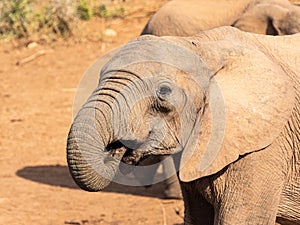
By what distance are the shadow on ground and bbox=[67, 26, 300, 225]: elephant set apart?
3.20 m

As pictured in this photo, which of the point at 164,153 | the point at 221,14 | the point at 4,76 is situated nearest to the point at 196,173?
the point at 164,153

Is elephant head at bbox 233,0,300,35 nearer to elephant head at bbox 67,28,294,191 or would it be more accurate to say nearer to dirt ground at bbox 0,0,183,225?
dirt ground at bbox 0,0,183,225

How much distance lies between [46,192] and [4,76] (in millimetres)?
4821

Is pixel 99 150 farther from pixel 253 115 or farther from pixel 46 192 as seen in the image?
pixel 46 192

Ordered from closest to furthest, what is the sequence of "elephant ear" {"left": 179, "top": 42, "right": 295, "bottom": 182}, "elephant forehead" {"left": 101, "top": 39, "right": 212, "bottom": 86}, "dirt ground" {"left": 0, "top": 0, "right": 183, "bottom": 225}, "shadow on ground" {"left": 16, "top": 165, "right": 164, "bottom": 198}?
"elephant forehead" {"left": 101, "top": 39, "right": 212, "bottom": 86} → "elephant ear" {"left": 179, "top": 42, "right": 295, "bottom": 182} → "dirt ground" {"left": 0, "top": 0, "right": 183, "bottom": 225} → "shadow on ground" {"left": 16, "top": 165, "right": 164, "bottom": 198}

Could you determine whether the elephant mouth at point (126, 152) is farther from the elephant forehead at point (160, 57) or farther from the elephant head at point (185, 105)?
the elephant forehead at point (160, 57)

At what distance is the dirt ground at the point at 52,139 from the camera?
6.63 metres

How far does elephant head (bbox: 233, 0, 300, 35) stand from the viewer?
741 centimetres

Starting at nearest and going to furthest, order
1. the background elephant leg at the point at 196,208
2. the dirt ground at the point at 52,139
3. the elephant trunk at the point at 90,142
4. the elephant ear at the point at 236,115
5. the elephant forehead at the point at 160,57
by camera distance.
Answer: the elephant trunk at the point at 90,142
the elephant forehead at the point at 160,57
the elephant ear at the point at 236,115
the background elephant leg at the point at 196,208
the dirt ground at the point at 52,139

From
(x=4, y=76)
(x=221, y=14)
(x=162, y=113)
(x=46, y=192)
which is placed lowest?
(x=4, y=76)

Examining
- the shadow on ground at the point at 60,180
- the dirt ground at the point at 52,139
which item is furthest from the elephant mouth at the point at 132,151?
the shadow on ground at the point at 60,180

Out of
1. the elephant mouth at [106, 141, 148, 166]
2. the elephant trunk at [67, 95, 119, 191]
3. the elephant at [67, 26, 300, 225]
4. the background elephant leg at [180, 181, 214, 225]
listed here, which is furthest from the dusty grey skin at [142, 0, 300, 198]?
the elephant trunk at [67, 95, 119, 191]

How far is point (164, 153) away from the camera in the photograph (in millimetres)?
3852

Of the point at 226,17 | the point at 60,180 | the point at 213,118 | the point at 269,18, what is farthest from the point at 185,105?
the point at 226,17
